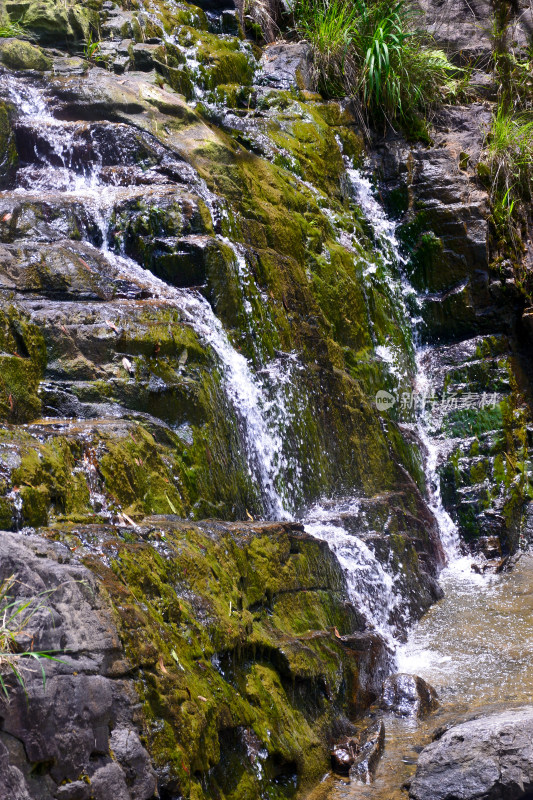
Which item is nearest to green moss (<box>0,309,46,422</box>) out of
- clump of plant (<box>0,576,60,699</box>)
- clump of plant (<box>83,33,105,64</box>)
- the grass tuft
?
clump of plant (<box>0,576,60,699</box>)

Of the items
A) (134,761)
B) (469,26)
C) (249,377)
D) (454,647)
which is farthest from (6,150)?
(469,26)

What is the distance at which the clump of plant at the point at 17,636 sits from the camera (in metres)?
2.15

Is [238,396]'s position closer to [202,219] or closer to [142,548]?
[202,219]

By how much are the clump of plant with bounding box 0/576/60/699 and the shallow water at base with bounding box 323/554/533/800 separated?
5.59 ft

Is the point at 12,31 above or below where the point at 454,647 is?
above

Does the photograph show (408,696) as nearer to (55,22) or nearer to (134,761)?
(134,761)

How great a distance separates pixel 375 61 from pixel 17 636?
8882mm

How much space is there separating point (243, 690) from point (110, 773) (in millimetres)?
1011

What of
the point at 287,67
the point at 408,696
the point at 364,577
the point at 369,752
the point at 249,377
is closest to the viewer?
the point at 369,752

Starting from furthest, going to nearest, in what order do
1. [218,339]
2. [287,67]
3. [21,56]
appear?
[287,67] → [21,56] → [218,339]

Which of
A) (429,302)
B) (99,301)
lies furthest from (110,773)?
(429,302)

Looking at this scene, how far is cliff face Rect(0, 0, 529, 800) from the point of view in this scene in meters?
2.69

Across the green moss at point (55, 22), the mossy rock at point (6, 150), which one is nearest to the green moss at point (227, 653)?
the mossy rock at point (6, 150)

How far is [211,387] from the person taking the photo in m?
4.90
